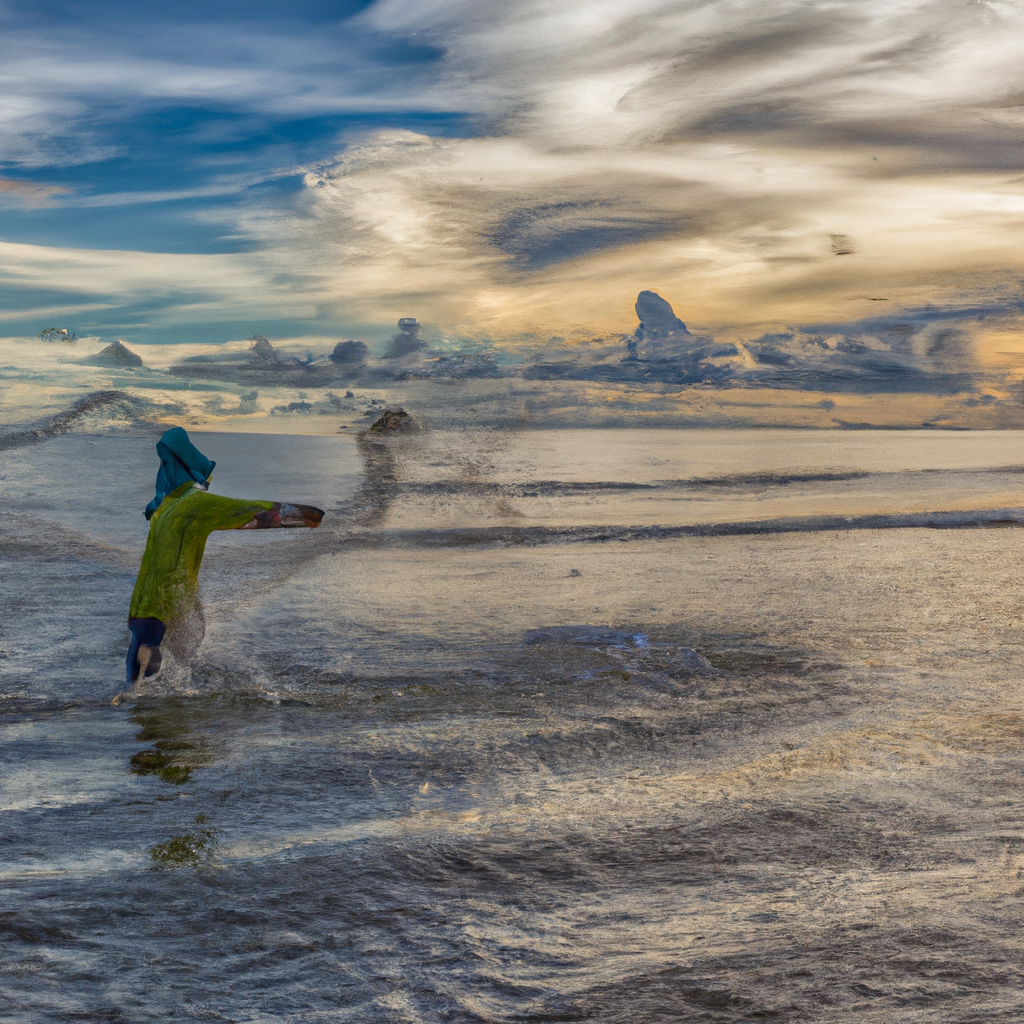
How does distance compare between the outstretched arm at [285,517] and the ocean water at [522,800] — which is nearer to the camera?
the ocean water at [522,800]

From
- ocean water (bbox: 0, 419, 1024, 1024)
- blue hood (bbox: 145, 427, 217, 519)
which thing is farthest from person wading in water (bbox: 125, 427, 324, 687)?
ocean water (bbox: 0, 419, 1024, 1024)

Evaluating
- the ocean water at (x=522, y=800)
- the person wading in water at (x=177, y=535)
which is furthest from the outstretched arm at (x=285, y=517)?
the ocean water at (x=522, y=800)

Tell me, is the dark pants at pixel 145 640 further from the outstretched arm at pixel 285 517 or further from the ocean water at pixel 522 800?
the outstretched arm at pixel 285 517

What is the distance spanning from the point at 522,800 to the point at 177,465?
3392mm

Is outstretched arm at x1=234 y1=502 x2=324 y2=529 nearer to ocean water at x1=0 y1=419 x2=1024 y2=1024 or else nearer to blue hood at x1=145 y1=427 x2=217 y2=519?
blue hood at x1=145 y1=427 x2=217 y2=519

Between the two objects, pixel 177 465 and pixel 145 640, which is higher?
pixel 177 465

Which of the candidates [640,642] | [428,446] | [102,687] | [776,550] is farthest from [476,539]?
[428,446]

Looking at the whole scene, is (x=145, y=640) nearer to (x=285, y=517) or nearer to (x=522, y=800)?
(x=285, y=517)

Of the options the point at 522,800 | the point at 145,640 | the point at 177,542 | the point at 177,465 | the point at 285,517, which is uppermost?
the point at 177,465

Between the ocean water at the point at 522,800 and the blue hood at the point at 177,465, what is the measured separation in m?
1.24

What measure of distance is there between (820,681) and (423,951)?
4231mm

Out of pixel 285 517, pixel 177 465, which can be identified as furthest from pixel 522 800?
pixel 177 465

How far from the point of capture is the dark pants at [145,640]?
19.5 ft

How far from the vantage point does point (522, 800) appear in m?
4.21
